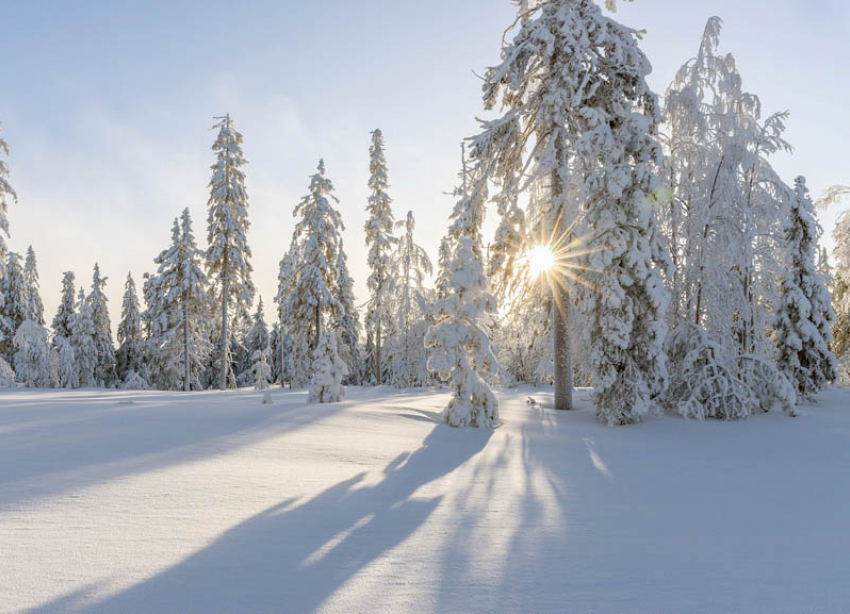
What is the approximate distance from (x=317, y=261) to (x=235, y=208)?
590cm

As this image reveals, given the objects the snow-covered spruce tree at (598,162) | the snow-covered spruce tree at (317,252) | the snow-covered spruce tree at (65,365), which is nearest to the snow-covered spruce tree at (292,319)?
the snow-covered spruce tree at (317,252)

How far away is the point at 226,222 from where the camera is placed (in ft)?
97.1

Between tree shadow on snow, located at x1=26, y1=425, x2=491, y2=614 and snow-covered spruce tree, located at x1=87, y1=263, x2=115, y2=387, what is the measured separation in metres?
48.0

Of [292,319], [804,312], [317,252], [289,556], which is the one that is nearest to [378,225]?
[317,252]

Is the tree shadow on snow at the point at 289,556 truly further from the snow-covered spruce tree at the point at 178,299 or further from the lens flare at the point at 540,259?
the snow-covered spruce tree at the point at 178,299

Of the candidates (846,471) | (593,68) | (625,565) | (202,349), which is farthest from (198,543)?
(202,349)

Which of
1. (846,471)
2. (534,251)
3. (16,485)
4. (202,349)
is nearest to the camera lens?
(16,485)

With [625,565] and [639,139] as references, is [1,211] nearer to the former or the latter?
[639,139]

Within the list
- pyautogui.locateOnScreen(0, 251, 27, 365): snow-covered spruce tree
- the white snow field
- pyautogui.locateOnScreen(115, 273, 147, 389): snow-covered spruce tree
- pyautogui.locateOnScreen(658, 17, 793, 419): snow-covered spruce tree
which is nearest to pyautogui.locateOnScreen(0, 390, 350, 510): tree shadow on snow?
the white snow field

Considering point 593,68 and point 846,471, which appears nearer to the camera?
point 846,471

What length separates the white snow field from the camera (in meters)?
3.06

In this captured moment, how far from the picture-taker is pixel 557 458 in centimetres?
790

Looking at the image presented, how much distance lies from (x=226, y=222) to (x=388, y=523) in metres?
28.4

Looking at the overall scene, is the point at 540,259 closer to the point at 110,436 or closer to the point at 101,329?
the point at 110,436
